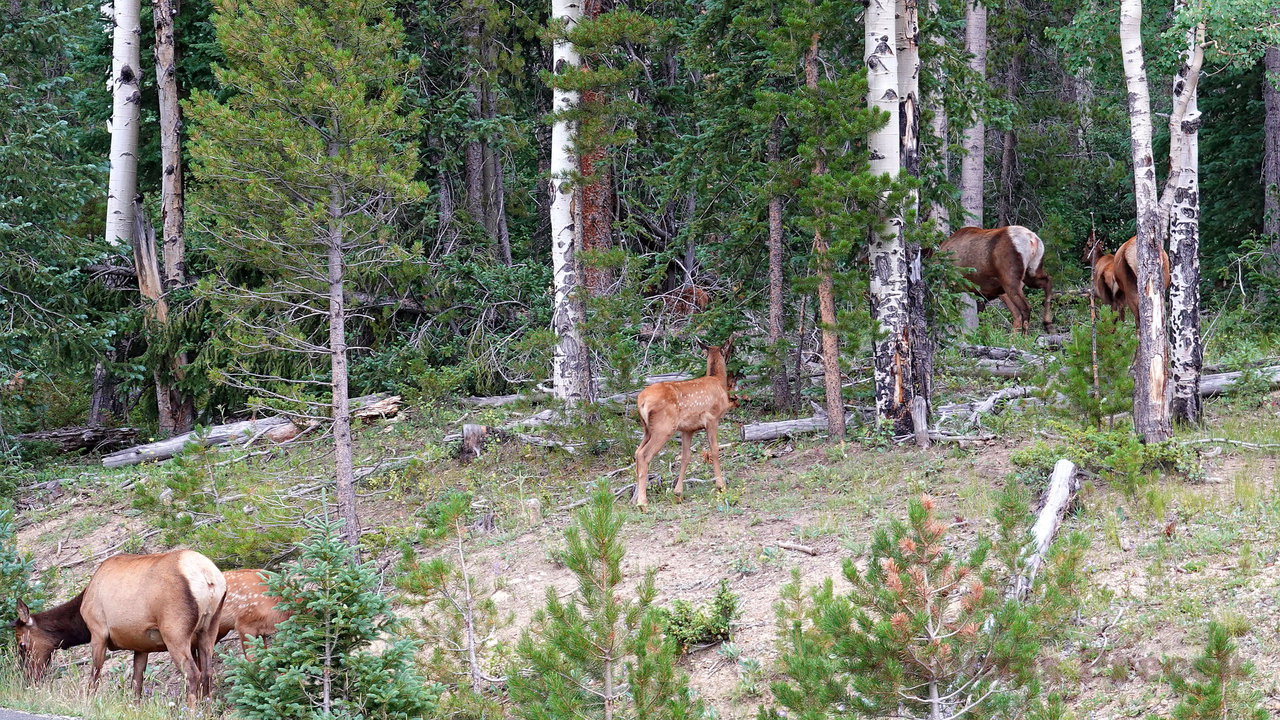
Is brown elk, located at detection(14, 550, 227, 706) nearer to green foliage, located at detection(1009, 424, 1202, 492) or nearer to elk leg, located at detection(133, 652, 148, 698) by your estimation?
elk leg, located at detection(133, 652, 148, 698)

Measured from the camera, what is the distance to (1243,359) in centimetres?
1342

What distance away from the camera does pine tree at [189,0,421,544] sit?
36.3ft

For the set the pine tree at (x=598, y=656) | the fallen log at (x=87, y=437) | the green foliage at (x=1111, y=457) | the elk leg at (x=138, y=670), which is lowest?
the elk leg at (x=138, y=670)

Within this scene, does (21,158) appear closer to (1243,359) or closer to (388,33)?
(388,33)

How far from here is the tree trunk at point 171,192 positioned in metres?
18.6

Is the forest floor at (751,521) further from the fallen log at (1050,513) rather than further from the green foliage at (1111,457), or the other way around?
the fallen log at (1050,513)

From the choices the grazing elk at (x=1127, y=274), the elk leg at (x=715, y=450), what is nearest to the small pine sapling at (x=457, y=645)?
the elk leg at (x=715, y=450)

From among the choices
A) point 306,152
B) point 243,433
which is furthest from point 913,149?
point 243,433

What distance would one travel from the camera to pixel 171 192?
19.0m

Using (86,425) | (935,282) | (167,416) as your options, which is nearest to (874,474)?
(935,282)

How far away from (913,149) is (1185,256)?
10.5 ft

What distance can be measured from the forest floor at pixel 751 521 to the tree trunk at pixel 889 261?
613 millimetres

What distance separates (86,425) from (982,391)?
605 inches

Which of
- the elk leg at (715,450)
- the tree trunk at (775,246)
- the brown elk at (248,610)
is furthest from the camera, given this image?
the tree trunk at (775,246)
